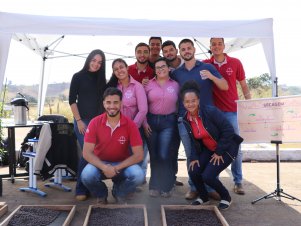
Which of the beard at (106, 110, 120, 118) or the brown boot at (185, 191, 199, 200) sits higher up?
the beard at (106, 110, 120, 118)

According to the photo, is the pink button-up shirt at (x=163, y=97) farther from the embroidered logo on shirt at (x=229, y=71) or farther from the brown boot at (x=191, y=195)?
the brown boot at (x=191, y=195)

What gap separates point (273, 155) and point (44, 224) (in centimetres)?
486

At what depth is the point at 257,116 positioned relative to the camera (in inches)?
167

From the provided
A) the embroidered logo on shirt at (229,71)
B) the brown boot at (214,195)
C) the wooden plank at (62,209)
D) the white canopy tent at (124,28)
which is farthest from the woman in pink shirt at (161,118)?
the wooden plank at (62,209)

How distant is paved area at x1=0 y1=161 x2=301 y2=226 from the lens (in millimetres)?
3639

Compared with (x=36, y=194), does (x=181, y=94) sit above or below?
above

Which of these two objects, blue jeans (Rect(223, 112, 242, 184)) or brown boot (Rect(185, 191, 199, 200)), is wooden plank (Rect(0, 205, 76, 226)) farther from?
blue jeans (Rect(223, 112, 242, 184))

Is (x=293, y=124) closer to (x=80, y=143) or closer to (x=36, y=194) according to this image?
(x=80, y=143)

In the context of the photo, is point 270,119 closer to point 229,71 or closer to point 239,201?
point 229,71

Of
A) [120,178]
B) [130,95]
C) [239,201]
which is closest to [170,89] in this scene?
[130,95]

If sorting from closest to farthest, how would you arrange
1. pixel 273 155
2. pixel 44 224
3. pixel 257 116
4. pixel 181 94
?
pixel 44 224
pixel 181 94
pixel 257 116
pixel 273 155

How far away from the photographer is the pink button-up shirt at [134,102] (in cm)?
407

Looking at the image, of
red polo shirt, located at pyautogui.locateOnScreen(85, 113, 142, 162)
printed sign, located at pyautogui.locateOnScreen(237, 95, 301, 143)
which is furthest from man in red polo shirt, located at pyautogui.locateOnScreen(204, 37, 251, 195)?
red polo shirt, located at pyautogui.locateOnScreen(85, 113, 142, 162)

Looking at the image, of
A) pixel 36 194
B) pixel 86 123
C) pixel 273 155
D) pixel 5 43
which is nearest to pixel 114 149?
pixel 86 123
